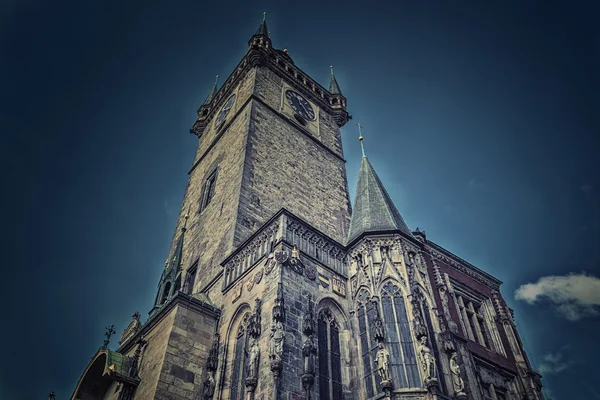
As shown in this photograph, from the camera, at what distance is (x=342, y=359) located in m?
14.0

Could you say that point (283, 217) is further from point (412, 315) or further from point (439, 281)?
point (439, 281)

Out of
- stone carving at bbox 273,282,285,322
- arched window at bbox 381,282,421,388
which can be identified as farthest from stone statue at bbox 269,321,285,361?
arched window at bbox 381,282,421,388

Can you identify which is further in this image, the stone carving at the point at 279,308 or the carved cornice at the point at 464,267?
the carved cornice at the point at 464,267

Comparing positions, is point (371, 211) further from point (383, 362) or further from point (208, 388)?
point (208, 388)

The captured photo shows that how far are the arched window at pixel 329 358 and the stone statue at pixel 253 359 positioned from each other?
1768 mm

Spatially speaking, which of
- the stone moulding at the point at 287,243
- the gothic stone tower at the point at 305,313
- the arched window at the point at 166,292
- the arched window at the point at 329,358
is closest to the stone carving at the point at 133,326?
the gothic stone tower at the point at 305,313

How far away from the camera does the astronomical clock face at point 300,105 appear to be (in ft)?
94.4

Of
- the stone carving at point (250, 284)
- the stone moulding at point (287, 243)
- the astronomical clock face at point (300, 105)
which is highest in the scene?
the astronomical clock face at point (300, 105)

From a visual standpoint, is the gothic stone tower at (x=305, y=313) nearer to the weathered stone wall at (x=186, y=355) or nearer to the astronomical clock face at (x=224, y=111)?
the weathered stone wall at (x=186, y=355)

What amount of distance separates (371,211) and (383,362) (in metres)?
6.77

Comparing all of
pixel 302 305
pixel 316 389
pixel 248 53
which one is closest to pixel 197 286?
pixel 302 305

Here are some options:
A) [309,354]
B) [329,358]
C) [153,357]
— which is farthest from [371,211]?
[153,357]

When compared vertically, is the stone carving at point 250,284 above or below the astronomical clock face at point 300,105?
below

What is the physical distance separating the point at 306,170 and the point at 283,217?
29.9ft
